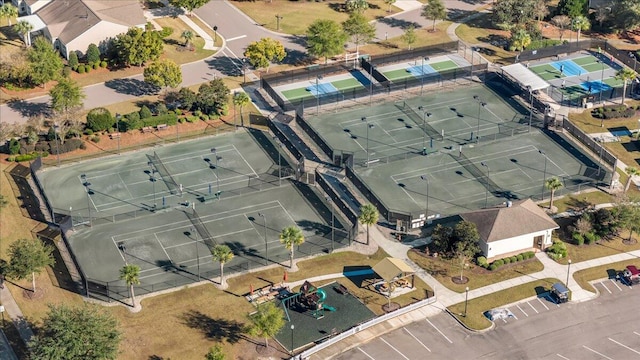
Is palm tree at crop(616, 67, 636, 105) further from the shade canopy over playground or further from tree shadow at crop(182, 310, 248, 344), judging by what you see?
tree shadow at crop(182, 310, 248, 344)

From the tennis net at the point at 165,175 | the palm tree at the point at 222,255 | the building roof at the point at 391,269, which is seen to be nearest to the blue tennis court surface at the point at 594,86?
the building roof at the point at 391,269

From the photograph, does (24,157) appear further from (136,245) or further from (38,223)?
(136,245)

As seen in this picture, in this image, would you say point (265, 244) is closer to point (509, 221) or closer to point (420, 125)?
point (509, 221)

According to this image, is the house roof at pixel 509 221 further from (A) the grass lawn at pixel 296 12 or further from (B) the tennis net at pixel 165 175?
(A) the grass lawn at pixel 296 12

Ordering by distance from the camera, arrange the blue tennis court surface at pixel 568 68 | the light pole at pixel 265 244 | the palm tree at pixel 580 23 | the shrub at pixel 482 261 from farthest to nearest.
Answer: the palm tree at pixel 580 23 < the blue tennis court surface at pixel 568 68 < the light pole at pixel 265 244 < the shrub at pixel 482 261

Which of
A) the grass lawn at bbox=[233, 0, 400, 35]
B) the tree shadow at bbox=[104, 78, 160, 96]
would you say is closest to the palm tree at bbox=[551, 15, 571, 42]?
the grass lawn at bbox=[233, 0, 400, 35]

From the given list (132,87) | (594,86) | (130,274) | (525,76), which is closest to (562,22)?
(594,86)
